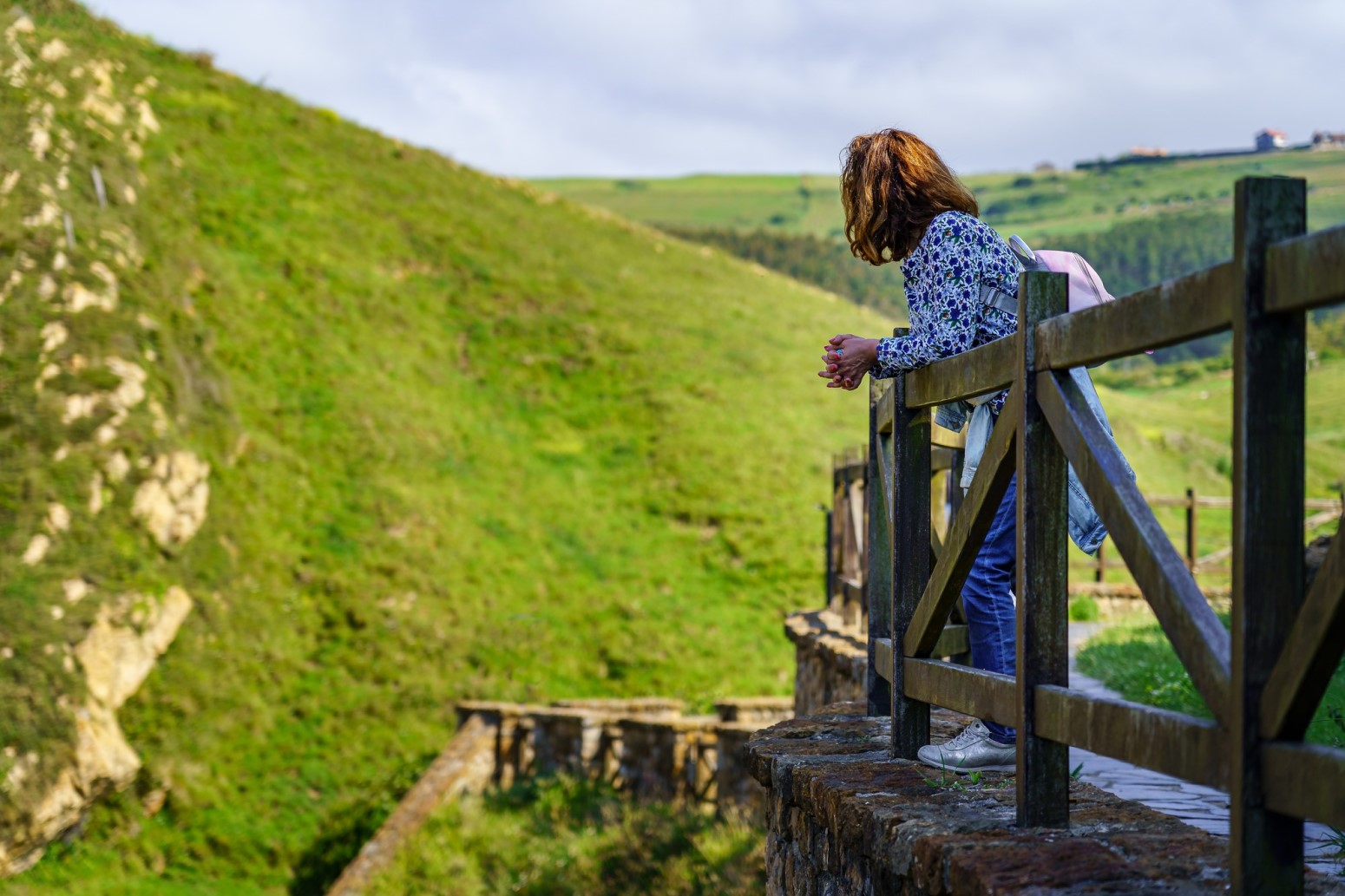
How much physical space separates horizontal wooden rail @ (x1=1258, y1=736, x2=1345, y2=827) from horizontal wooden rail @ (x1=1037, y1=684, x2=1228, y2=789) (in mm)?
91

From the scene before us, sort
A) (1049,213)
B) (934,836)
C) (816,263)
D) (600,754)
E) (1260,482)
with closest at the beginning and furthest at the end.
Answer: (1260,482)
(934,836)
(600,754)
(816,263)
(1049,213)

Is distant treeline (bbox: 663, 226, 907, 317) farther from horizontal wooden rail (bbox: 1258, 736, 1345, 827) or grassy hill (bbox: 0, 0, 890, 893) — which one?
horizontal wooden rail (bbox: 1258, 736, 1345, 827)

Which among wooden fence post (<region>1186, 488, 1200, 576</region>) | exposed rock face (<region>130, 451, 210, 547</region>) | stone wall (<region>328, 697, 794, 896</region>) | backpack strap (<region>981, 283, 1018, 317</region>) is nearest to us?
backpack strap (<region>981, 283, 1018, 317</region>)

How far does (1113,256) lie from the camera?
62531 millimetres

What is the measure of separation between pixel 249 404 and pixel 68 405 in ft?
10.9

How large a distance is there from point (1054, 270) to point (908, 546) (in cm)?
85

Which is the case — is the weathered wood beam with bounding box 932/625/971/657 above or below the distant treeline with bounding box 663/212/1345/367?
below

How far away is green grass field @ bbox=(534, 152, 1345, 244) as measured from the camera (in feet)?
215

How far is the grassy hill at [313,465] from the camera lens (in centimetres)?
1377

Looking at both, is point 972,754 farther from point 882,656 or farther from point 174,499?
point 174,499

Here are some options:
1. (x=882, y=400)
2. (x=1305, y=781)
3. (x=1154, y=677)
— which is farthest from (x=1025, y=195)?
(x=1305, y=781)

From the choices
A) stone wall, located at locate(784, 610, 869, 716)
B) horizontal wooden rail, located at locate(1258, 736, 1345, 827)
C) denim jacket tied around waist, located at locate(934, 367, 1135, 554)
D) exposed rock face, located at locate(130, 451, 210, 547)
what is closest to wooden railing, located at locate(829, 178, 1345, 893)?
horizontal wooden rail, located at locate(1258, 736, 1345, 827)

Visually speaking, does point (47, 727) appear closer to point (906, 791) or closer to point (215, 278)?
point (215, 278)

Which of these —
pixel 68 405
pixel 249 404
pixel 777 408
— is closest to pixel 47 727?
pixel 68 405
